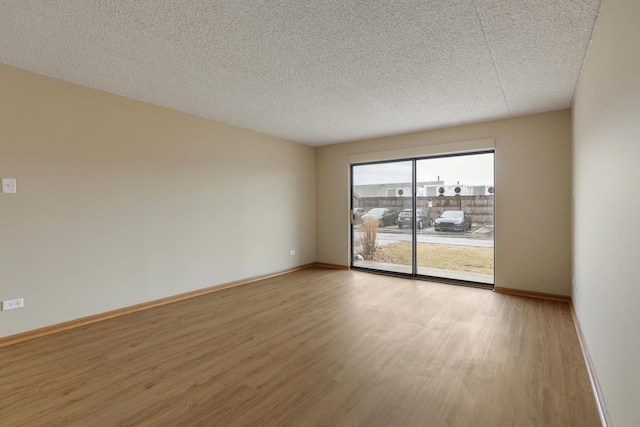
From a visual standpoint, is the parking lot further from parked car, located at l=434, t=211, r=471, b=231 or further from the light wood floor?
the light wood floor

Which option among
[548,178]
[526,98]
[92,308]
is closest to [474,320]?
[548,178]

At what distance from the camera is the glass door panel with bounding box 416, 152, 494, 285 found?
4.87 m

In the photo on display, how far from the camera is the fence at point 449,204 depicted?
4.85 metres

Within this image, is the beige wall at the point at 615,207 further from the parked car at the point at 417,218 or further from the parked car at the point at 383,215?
the parked car at the point at 383,215

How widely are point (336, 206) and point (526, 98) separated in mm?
3709

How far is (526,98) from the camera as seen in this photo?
373cm

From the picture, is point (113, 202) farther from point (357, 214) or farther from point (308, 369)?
point (357, 214)

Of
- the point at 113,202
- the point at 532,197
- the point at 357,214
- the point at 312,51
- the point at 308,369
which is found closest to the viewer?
the point at 308,369

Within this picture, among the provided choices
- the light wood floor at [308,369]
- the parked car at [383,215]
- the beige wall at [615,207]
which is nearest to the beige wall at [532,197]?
the light wood floor at [308,369]

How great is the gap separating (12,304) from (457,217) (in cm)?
580

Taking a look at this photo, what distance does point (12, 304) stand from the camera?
2.90 meters

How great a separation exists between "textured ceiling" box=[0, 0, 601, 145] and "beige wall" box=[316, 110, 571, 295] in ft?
1.50

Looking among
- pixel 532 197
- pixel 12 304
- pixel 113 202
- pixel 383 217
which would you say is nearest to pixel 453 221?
pixel 532 197

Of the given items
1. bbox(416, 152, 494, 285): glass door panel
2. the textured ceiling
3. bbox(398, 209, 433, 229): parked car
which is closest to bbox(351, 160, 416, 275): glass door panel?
bbox(398, 209, 433, 229): parked car
